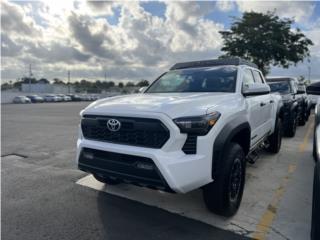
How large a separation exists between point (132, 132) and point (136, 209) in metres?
1.23

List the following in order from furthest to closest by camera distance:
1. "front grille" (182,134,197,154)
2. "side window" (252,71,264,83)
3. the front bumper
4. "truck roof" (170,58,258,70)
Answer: "side window" (252,71,264,83), "truck roof" (170,58,258,70), "front grille" (182,134,197,154), the front bumper

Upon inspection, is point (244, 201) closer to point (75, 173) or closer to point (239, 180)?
point (239, 180)

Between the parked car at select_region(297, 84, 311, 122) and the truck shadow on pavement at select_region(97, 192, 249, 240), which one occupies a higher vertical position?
the parked car at select_region(297, 84, 311, 122)

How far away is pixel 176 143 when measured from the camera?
9.66ft

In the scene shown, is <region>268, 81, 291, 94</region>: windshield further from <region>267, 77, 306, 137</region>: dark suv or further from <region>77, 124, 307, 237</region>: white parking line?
<region>77, 124, 307, 237</region>: white parking line

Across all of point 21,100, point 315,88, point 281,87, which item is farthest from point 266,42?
point 21,100

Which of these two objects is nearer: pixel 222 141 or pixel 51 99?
pixel 222 141

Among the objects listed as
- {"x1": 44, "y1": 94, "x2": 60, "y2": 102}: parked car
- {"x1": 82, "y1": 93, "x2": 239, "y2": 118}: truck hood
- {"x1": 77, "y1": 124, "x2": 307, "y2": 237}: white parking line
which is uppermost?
{"x1": 82, "y1": 93, "x2": 239, "y2": 118}: truck hood

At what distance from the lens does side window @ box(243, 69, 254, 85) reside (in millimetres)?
4532

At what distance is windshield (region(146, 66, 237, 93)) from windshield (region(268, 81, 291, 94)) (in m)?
5.74

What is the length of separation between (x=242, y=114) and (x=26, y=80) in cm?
11886

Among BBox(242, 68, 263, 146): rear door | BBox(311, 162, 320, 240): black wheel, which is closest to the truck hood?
BBox(242, 68, 263, 146): rear door

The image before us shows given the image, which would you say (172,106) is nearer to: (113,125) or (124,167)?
(113,125)

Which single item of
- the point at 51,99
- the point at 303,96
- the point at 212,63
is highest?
the point at 212,63
